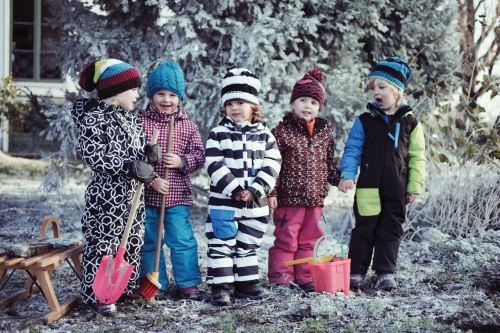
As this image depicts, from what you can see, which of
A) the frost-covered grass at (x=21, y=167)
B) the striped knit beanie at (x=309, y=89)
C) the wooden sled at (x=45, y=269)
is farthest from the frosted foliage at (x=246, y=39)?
the frost-covered grass at (x=21, y=167)

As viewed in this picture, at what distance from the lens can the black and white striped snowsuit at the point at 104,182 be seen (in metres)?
3.64

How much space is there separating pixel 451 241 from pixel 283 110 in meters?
1.93

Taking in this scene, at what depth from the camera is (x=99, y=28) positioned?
6082 mm

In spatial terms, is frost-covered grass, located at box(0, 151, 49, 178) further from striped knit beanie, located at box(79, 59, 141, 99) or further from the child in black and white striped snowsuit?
the child in black and white striped snowsuit

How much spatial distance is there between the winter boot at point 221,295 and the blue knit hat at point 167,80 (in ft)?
3.89

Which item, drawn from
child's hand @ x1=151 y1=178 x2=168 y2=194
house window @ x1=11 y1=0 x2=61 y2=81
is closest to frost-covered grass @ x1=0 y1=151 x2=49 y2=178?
house window @ x1=11 y1=0 x2=61 y2=81

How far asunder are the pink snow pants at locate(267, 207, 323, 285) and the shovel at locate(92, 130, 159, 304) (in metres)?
1.09

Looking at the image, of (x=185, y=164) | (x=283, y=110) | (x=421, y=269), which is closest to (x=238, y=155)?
(x=185, y=164)

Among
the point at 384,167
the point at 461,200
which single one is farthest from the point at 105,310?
the point at 461,200

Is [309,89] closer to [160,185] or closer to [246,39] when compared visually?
[160,185]

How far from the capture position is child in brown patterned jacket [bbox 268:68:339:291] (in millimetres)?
4250

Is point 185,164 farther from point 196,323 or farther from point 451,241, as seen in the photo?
point 451,241

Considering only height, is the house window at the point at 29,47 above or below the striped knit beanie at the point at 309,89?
above

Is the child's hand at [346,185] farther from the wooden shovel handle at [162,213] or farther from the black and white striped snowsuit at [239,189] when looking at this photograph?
the wooden shovel handle at [162,213]
